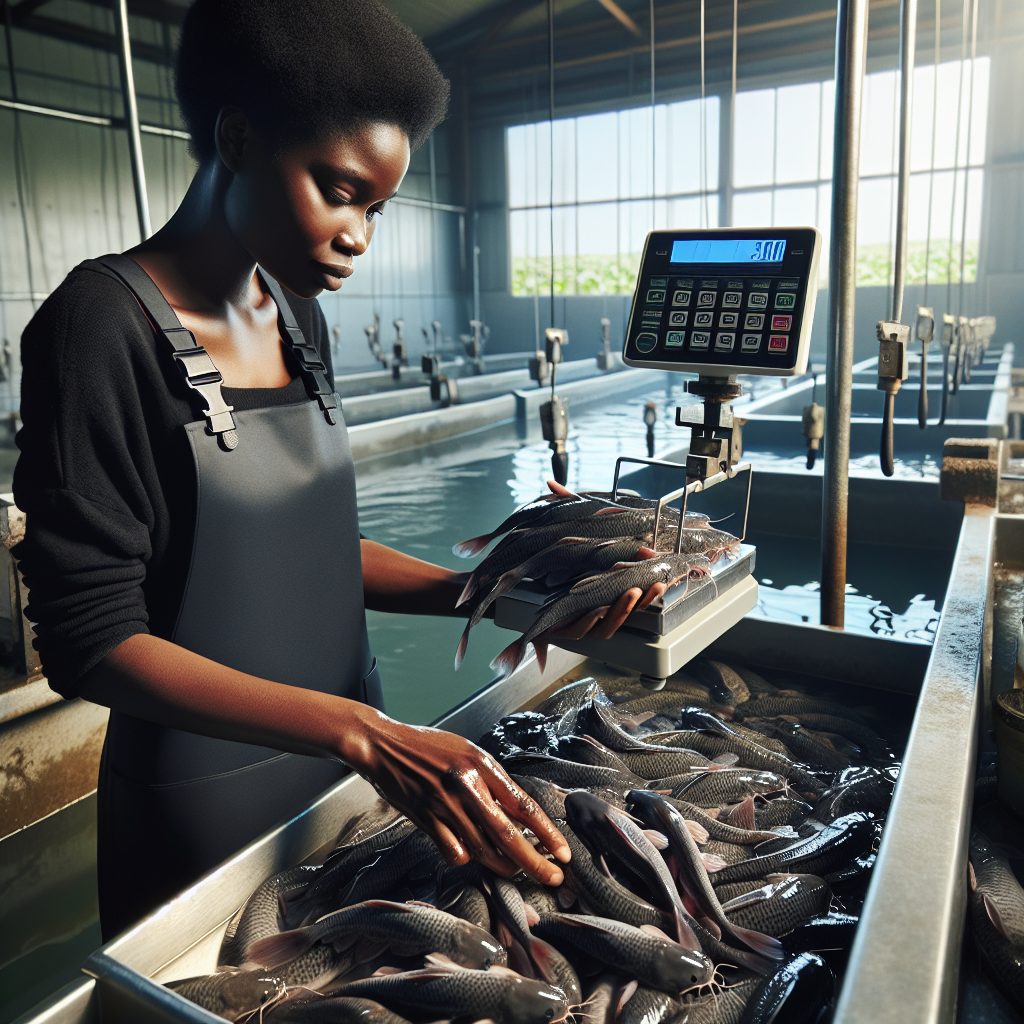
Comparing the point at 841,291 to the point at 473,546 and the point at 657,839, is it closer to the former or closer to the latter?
the point at 473,546

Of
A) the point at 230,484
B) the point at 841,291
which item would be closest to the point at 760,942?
the point at 230,484

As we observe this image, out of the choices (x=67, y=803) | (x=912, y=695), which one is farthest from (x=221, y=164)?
(x=67, y=803)

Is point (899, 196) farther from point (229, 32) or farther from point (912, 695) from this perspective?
point (229, 32)

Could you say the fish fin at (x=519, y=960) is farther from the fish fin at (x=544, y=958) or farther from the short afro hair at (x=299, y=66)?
the short afro hair at (x=299, y=66)

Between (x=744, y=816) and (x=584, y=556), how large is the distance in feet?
1.66

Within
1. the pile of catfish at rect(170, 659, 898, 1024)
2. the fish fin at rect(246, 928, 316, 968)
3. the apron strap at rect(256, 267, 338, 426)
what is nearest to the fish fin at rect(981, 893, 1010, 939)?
the pile of catfish at rect(170, 659, 898, 1024)

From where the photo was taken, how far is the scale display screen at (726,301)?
46.0 inches

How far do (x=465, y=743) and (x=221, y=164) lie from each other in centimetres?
81

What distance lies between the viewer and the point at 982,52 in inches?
606

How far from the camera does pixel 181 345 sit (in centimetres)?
109

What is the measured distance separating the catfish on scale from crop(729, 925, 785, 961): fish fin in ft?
1.38

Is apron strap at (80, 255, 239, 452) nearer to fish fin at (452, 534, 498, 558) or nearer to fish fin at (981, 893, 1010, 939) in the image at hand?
Answer: fish fin at (452, 534, 498, 558)

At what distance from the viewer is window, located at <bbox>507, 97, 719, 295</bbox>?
16.8 m

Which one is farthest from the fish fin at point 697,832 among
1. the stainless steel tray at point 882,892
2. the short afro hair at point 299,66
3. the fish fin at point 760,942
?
the short afro hair at point 299,66
